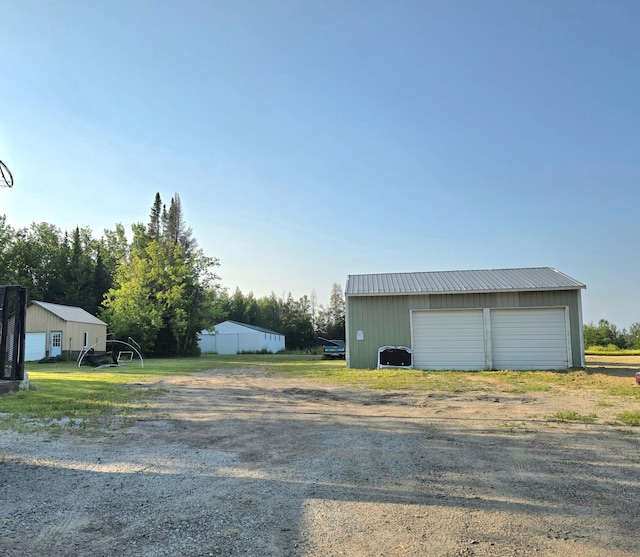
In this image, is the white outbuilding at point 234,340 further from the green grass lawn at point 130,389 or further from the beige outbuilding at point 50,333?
the green grass lawn at point 130,389

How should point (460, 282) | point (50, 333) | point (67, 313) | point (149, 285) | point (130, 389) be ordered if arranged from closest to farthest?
point (130, 389)
point (460, 282)
point (50, 333)
point (67, 313)
point (149, 285)

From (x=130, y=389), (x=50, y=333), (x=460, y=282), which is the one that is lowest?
(x=130, y=389)

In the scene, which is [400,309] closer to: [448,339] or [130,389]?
[448,339]

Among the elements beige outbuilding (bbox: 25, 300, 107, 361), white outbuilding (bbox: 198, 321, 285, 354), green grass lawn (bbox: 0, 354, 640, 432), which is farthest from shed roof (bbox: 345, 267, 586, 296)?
white outbuilding (bbox: 198, 321, 285, 354)

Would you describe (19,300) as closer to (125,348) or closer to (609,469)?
(609,469)

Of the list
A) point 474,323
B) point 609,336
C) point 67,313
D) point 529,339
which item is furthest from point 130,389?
point 609,336

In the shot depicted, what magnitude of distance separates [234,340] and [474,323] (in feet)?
112

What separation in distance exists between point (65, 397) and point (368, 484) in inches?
334

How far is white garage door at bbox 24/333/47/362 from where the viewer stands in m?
28.1

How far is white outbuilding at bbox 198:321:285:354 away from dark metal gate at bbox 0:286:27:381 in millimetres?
43866

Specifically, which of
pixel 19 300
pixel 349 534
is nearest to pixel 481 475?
pixel 349 534

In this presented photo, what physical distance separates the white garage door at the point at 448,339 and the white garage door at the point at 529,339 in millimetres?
669

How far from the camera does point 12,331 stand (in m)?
4.61

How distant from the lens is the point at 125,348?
111 feet
